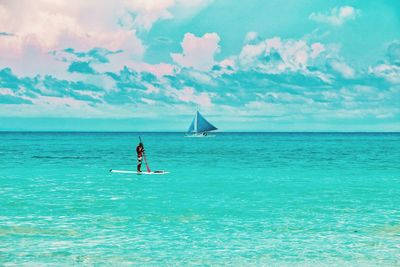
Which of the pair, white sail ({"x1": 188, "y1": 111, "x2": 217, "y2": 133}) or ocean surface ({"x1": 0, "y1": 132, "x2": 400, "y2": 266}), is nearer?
ocean surface ({"x1": 0, "y1": 132, "x2": 400, "y2": 266})

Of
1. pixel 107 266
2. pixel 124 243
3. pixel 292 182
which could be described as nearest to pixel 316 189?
pixel 292 182

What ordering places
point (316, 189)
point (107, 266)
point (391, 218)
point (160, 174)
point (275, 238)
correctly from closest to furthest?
point (107, 266), point (275, 238), point (391, 218), point (316, 189), point (160, 174)

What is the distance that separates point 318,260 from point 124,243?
22.2 ft

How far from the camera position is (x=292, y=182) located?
1610 inches

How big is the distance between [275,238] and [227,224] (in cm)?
312

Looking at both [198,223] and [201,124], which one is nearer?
[198,223]

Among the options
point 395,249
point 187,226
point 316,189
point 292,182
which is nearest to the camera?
point 395,249

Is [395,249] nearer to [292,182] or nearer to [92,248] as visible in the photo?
[92,248]

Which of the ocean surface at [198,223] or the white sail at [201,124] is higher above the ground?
the white sail at [201,124]

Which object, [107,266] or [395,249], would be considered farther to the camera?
[395,249]

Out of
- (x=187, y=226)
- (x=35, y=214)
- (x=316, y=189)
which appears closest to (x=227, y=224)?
(x=187, y=226)

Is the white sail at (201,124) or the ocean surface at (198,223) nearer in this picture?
the ocean surface at (198,223)

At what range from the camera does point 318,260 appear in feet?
52.6

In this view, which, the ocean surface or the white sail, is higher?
the white sail
